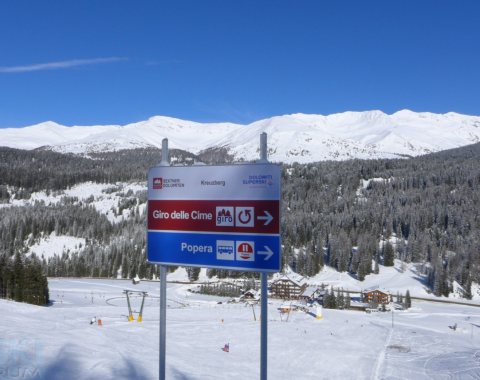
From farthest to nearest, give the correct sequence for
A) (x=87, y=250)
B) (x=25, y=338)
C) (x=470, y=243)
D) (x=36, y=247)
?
(x=36, y=247)
(x=87, y=250)
(x=470, y=243)
(x=25, y=338)

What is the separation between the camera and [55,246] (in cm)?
14038

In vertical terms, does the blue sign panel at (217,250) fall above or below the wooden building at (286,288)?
above

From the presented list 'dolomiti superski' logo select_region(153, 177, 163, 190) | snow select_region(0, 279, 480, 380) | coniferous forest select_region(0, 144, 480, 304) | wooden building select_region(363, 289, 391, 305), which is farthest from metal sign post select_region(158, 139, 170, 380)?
wooden building select_region(363, 289, 391, 305)

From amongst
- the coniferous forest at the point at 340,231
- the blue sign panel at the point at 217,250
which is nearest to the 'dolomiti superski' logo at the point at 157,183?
the blue sign panel at the point at 217,250

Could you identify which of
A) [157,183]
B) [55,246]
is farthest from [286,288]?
[55,246]

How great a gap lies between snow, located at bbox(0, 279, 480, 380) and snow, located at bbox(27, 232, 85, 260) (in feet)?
326

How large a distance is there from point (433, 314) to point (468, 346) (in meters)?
26.6

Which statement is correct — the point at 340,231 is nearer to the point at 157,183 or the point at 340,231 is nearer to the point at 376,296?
the point at 376,296

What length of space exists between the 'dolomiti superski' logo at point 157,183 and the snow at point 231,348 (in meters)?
6.53

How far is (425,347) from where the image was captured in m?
33.5

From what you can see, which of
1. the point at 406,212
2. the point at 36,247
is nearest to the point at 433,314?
the point at 406,212

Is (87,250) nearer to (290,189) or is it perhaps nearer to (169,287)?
(169,287)

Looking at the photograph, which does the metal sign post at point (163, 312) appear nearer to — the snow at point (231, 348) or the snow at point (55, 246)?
the snow at point (231, 348)

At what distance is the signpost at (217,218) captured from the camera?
682 cm
